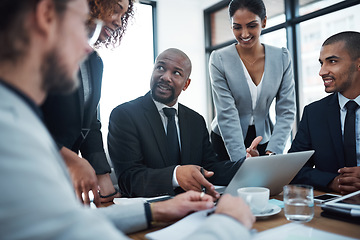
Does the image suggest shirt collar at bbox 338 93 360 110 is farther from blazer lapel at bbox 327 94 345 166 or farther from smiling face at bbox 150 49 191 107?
smiling face at bbox 150 49 191 107

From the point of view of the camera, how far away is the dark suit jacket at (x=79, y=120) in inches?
50.3

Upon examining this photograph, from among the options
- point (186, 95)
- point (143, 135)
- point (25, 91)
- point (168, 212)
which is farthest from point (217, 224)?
point (186, 95)

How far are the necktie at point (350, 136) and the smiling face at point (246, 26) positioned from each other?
2.70 ft

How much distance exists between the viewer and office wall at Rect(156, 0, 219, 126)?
232 inches

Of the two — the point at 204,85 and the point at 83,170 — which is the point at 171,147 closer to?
the point at 83,170

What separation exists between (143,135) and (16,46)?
1319 mm

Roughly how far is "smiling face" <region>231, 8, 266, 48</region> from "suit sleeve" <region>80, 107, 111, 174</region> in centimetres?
128

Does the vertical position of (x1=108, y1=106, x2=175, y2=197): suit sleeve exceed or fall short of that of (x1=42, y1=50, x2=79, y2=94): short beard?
it falls short

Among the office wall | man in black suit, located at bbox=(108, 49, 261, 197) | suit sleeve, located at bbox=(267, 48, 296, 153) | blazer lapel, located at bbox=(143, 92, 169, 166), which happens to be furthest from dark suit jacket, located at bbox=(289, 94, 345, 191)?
the office wall

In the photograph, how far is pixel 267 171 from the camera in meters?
1.19

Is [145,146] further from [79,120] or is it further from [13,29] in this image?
[13,29]

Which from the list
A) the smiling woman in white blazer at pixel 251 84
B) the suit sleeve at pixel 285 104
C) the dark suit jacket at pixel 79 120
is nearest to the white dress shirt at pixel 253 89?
the smiling woman in white blazer at pixel 251 84

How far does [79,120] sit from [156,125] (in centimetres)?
60

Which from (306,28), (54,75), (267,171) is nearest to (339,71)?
(267,171)
